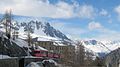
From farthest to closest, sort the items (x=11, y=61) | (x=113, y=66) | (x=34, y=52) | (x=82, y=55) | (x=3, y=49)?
1. (x=82, y=55)
2. (x=34, y=52)
3. (x=3, y=49)
4. (x=11, y=61)
5. (x=113, y=66)

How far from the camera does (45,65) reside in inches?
2287

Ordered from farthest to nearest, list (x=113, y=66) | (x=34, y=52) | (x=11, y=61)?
1. (x=34, y=52)
2. (x=11, y=61)
3. (x=113, y=66)

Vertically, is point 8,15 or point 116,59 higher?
point 8,15

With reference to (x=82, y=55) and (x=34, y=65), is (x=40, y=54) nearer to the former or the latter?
(x=82, y=55)

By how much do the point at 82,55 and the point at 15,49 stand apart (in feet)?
189

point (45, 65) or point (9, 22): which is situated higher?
point (9, 22)

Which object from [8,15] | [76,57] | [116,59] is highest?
[8,15]

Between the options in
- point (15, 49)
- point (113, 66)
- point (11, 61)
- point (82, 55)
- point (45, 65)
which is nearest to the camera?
point (113, 66)

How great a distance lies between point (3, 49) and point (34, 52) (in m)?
26.3

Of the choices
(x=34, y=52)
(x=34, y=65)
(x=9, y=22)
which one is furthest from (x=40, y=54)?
(x=34, y=65)

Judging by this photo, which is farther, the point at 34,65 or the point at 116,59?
the point at 34,65

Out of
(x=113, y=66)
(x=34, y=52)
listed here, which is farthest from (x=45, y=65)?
(x=34, y=52)

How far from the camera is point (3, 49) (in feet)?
234

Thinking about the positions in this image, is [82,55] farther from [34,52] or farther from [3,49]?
[3,49]
